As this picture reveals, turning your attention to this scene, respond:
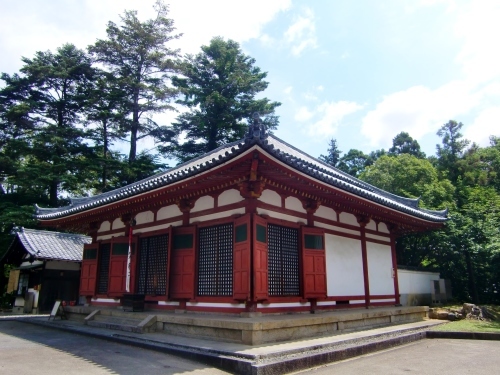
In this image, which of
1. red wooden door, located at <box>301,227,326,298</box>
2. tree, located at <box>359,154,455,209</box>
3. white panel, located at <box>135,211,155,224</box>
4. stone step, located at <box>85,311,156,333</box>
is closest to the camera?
A: stone step, located at <box>85,311,156,333</box>

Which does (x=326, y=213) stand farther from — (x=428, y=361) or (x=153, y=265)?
(x=153, y=265)

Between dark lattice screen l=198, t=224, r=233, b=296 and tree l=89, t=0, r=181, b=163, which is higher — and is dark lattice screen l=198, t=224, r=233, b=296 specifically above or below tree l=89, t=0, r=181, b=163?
below

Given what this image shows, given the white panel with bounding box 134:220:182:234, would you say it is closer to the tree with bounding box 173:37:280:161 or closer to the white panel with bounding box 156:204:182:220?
the white panel with bounding box 156:204:182:220

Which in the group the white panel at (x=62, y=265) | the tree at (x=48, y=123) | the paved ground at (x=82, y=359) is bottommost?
the paved ground at (x=82, y=359)

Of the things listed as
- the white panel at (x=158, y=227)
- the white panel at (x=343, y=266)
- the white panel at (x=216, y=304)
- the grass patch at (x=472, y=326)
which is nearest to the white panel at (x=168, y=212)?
the white panel at (x=158, y=227)

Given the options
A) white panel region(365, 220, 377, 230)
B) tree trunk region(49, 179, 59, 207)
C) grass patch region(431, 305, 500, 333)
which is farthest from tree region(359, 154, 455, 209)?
tree trunk region(49, 179, 59, 207)

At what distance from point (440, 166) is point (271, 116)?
61.9ft

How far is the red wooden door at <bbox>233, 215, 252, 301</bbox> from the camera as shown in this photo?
8555 mm

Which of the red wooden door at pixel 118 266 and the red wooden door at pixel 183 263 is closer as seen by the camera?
the red wooden door at pixel 183 263

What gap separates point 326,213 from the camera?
37.2 feet

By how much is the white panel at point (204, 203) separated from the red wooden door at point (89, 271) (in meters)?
5.75

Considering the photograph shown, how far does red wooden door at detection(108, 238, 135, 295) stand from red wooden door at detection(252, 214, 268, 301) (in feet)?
17.8

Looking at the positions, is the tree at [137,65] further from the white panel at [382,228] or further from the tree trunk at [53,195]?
the white panel at [382,228]

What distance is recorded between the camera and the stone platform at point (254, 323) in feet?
24.4
